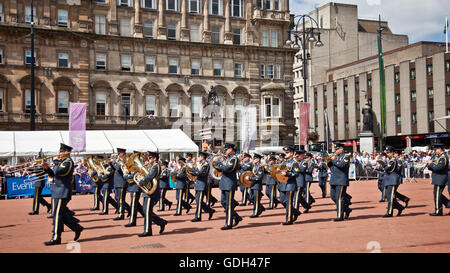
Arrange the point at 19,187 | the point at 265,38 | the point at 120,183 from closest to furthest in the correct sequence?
the point at 120,183 < the point at 19,187 < the point at 265,38

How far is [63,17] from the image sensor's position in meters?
43.5

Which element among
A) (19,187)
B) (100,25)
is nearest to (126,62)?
(100,25)

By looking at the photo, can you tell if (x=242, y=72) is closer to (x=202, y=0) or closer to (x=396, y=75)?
(x=202, y=0)

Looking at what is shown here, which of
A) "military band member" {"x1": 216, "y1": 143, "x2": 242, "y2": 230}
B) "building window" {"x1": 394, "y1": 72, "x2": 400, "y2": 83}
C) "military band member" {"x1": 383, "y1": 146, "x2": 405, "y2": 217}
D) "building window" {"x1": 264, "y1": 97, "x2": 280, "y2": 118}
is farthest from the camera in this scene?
"building window" {"x1": 394, "y1": 72, "x2": 400, "y2": 83}

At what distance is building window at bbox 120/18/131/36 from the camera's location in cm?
4569

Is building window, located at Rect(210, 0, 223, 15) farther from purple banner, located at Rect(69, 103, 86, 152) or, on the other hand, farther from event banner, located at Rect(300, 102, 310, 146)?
purple banner, located at Rect(69, 103, 86, 152)

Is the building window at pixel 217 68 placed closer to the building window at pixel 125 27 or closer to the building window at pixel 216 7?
the building window at pixel 216 7

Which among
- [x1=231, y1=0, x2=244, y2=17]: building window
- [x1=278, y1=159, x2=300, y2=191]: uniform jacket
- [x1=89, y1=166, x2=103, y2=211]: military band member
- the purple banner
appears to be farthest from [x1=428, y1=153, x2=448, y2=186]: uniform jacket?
[x1=231, y1=0, x2=244, y2=17]: building window

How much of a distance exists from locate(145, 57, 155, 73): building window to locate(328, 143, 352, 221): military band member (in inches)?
1396

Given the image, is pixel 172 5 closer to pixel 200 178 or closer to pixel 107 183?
pixel 107 183

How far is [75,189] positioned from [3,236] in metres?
14.8

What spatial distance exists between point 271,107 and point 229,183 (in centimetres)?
3854

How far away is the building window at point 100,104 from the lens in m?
44.5
